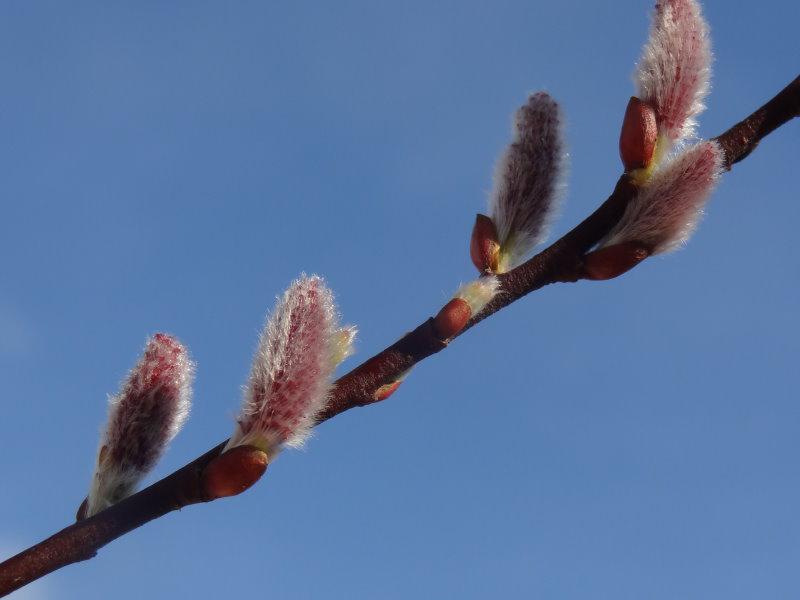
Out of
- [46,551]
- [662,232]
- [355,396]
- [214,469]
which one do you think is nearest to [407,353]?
[355,396]

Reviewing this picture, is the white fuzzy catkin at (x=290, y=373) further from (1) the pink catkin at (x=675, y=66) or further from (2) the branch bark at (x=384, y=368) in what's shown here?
(1) the pink catkin at (x=675, y=66)

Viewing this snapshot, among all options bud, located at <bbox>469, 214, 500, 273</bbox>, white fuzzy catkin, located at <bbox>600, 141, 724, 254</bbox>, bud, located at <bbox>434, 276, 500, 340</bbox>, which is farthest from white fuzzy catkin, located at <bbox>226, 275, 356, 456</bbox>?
white fuzzy catkin, located at <bbox>600, 141, 724, 254</bbox>

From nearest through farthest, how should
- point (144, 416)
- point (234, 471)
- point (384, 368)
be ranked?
point (234, 471) → point (384, 368) → point (144, 416)

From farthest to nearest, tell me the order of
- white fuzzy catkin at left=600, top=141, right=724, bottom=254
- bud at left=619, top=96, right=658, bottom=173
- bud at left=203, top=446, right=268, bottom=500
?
bud at left=619, top=96, right=658, bottom=173 → white fuzzy catkin at left=600, top=141, right=724, bottom=254 → bud at left=203, top=446, right=268, bottom=500

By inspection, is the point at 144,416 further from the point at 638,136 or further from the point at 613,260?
the point at 638,136

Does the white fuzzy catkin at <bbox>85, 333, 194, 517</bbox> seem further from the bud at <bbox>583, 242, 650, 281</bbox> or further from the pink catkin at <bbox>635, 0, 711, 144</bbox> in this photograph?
the pink catkin at <bbox>635, 0, 711, 144</bbox>

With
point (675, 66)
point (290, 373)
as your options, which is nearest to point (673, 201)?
point (675, 66)
